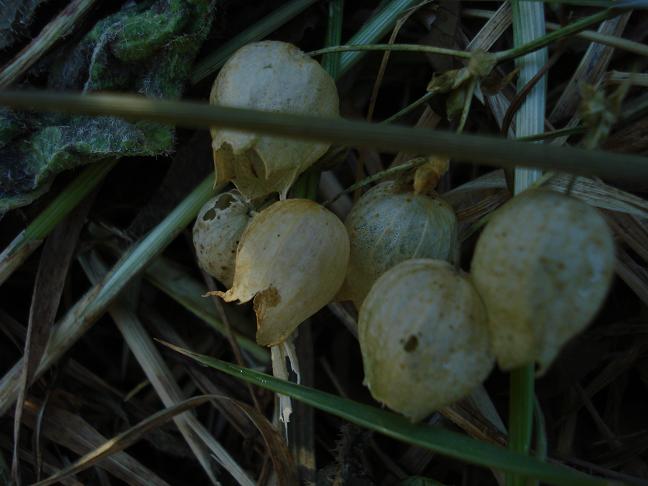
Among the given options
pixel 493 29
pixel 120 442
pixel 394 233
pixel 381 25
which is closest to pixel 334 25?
pixel 381 25

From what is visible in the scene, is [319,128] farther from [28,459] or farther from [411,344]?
[28,459]

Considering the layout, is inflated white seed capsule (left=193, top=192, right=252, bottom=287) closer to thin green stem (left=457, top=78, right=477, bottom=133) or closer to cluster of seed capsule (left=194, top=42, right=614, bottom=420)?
cluster of seed capsule (left=194, top=42, right=614, bottom=420)

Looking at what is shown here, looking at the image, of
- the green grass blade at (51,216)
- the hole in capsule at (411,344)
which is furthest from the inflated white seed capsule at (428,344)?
the green grass blade at (51,216)

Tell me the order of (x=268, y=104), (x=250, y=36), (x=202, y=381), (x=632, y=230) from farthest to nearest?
(x=202, y=381) → (x=250, y=36) → (x=632, y=230) → (x=268, y=104)

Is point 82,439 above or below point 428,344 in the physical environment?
below

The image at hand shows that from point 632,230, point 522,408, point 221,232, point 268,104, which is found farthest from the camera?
point 632,230

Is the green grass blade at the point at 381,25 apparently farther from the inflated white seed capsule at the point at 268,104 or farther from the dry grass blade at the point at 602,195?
the dry grass blade at the point at 602,195

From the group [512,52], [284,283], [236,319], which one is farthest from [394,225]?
[236,319]

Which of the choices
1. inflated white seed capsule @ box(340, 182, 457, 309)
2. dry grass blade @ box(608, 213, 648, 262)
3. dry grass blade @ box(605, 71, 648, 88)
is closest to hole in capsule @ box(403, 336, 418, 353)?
inflated white seed capsule @ box(340, 182, 457, 309)
